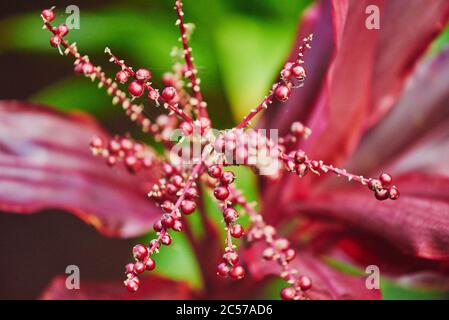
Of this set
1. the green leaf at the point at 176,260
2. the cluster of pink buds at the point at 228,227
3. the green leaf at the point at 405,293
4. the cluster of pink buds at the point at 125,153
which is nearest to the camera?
the cluster of pink buds at the point at 228,227

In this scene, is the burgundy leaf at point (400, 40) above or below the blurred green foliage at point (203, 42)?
below

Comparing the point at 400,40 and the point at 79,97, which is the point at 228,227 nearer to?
the point at 400,40

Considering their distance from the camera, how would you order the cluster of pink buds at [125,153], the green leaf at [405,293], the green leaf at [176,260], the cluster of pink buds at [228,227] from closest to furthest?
the cluster of pink buds at [228,227]
the cluster of pink buds at [125,153]
the green leaf at [405,293]
the green leaf at [176,260]

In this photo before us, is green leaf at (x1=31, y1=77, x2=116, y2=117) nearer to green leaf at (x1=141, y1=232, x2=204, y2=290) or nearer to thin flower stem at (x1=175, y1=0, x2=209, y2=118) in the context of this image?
green leaf at (x1=141, y1=232, x2=204, y2=290)

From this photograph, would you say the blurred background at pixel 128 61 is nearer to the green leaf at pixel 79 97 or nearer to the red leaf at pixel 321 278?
the green leaf at pixel 79 97

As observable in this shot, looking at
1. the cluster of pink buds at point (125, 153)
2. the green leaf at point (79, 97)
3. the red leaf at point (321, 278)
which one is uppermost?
the green leaf at point (79, 97)

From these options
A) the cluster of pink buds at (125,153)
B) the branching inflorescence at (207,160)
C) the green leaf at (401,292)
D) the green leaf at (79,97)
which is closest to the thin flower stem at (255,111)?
the branching inflorescence at (207,160)
